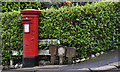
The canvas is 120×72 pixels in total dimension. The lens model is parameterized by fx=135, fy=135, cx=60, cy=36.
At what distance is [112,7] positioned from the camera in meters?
5.20

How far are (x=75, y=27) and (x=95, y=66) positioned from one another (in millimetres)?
1666

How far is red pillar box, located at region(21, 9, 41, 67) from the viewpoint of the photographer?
4445mm

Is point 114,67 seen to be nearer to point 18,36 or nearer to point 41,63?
point 41,63

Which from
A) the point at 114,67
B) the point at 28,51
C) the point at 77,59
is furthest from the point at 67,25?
the point at 114,67

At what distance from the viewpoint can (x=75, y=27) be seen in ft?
16.6

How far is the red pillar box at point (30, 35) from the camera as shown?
14.6 ft

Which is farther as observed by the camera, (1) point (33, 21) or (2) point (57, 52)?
(2) point (57, 52)

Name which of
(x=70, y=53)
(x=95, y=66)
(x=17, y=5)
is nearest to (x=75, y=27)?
(x=70, y=53)

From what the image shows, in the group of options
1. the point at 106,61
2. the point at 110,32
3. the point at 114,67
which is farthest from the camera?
the point at 110,32

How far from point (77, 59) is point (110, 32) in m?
1.64

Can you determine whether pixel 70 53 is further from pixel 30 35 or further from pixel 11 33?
pixel 11 33

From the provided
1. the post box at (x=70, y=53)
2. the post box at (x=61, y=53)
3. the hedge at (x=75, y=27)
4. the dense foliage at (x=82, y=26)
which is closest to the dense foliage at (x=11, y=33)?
the hedge at (x=75, y=27)

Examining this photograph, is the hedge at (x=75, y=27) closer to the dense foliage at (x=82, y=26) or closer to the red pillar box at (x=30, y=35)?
the dense foliage at (x=82, y=26)

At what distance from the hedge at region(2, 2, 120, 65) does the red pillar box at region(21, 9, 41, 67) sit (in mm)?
513
